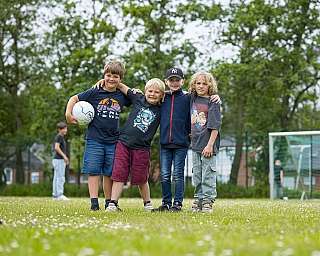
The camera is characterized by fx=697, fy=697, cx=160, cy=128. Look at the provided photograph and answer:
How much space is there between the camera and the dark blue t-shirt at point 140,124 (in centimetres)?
980

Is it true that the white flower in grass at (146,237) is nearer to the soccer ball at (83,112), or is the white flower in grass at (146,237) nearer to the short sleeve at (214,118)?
the short sleeve at (214,118)

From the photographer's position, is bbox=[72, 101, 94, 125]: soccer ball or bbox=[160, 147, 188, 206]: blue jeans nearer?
bbox=[72, 101, 94, 125]: soccer ball

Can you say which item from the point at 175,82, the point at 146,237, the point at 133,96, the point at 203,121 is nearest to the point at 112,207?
the point at 133,96

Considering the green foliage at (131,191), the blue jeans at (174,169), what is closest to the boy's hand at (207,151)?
the blue jeans at (174,169)

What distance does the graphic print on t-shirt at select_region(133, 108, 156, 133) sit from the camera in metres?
9.86

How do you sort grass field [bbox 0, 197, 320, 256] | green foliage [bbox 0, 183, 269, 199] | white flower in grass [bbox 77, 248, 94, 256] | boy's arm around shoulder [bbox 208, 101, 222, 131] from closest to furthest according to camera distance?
white flower in grass [bbox 77, 248, 94, 256], grass field [bbox 0, 197, 320, 256], boy's arm around shoulder [bbox 208, 101, 222, 131], green foliage [bbox 0, 183, 269, 199]

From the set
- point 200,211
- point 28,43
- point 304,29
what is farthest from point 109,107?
point 28,43

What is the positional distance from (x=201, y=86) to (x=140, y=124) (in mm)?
1016

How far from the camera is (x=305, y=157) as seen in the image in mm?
22391

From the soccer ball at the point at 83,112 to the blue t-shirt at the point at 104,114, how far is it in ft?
0.49

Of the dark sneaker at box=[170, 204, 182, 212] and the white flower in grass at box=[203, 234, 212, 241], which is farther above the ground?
the dark sneaker at box=[170, 204, 182, 212]

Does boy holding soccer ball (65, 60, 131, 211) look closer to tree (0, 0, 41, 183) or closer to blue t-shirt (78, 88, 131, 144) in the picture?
blue t-shirt (78, 88, 131, 144)

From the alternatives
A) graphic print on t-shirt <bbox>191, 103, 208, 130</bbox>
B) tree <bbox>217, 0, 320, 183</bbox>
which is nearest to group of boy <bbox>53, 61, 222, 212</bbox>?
graphic print on t-shirt <bbox>191, 103, 208, 130</bbox>

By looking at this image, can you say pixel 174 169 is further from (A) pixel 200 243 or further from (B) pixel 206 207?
(A) pixel 200 243
